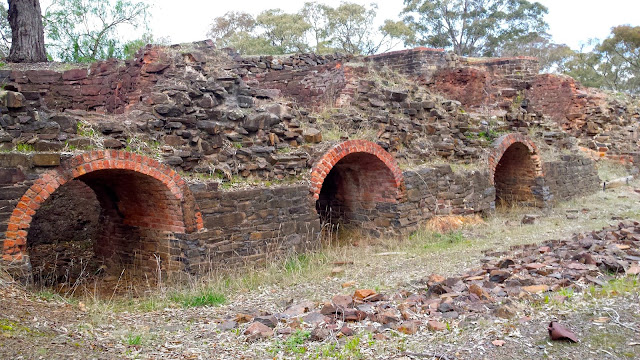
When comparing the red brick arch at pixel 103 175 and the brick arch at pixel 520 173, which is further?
the brick arch at pixel 520 173

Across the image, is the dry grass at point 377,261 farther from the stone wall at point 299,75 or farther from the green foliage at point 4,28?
the green foliage at point 4,28

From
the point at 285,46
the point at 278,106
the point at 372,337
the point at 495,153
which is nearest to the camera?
the point at 372,337

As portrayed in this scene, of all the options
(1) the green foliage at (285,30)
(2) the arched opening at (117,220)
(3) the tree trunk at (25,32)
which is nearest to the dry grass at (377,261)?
(2) the arched opening at (117,220)

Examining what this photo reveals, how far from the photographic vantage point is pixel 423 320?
436 centimetres

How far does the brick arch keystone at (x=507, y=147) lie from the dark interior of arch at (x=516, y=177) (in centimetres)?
9

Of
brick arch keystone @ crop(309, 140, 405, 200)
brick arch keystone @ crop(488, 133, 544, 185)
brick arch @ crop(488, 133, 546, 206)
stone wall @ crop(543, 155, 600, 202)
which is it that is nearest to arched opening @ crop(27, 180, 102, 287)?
brick arch keystone @ crop(309, 140, 405, 200)

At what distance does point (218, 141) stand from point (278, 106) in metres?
1.35

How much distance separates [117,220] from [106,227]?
1.73 ft

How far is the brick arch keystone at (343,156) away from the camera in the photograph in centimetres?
809

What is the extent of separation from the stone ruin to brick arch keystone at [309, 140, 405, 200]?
0.08 feet

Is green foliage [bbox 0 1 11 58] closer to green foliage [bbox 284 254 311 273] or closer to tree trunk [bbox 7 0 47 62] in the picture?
tree trunk [bbox 7 0 47 62]

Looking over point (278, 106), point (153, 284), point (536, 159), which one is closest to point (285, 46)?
point (536, 159)

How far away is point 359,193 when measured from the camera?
10086 millimetres

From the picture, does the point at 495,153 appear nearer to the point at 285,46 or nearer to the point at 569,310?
the point at 569,310
